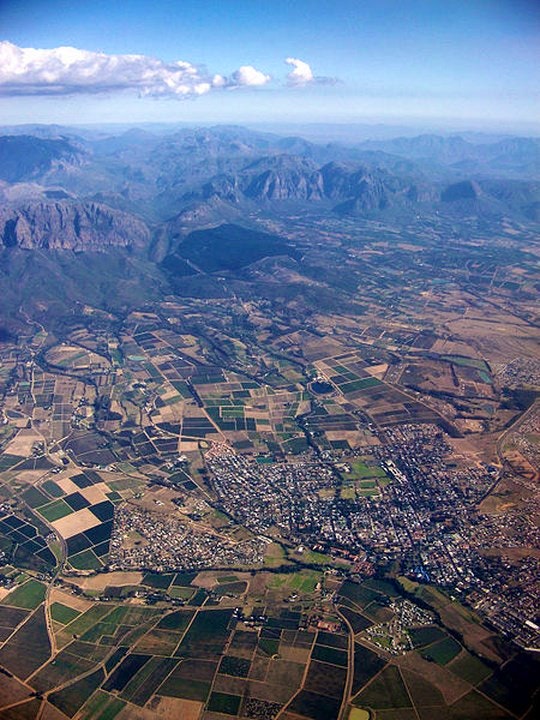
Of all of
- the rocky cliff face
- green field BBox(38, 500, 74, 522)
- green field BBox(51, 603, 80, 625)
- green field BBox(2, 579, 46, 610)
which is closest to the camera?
green field BBox(51, 603, 80, 625)

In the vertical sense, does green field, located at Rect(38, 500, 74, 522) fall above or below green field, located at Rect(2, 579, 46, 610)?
below

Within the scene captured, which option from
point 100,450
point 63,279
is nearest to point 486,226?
point 63,279

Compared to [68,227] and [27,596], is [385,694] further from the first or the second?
[68,227]

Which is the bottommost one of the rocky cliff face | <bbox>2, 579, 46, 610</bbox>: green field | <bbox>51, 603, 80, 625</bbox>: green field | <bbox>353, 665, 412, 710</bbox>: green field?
<bbox>2, 579, 46, 610</bbox>: green field

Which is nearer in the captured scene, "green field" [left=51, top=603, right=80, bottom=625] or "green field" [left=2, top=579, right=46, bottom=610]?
"green field" [left=51, top=603, right=80, bottom=625]

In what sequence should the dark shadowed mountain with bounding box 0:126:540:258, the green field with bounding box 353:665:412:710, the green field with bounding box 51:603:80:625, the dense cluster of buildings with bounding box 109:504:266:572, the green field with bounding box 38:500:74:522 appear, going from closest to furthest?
the green field with bounding box 353:665:412:710 < the green field with bounding box 51:603:80:625 < the dense cluster of buildings with bounding box 109:504:266:572 < the green field with bounding box 38:500:74:522 < the dark shadowed mountain with bounding box 0:126:540:258

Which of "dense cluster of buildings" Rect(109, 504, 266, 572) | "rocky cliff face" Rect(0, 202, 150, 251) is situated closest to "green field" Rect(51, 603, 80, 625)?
"dense cluster of buildings" Rect(109, 504, 266, 572)

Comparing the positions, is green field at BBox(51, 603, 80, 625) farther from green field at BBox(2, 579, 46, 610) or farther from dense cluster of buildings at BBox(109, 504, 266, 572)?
dense cluster of buildings at BBox(109, 504, 266, 572)

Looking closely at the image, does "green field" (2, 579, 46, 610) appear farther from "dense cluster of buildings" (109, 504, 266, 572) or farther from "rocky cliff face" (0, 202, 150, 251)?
"rocky cliff face" (0, 202, 150, 251)

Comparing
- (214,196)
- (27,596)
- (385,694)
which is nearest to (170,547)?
(27,596)
